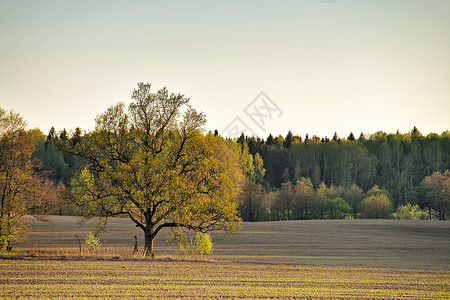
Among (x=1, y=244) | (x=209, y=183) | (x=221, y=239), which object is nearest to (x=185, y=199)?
(x=209, y=183)

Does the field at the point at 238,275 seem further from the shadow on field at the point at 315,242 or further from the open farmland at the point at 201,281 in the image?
the shadow on field at the point at 315,242

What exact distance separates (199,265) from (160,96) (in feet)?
35.1

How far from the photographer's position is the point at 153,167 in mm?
25719

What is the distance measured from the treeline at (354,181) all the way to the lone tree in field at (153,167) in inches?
2150

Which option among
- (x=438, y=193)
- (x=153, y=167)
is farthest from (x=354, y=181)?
(x=153, y=167)

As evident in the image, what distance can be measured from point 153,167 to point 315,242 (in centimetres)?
2662

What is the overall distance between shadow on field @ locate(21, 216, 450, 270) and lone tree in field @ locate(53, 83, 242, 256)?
3.19 m

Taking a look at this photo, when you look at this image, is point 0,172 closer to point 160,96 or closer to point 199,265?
point 160,96

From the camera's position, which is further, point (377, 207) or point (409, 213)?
point (377, 207)

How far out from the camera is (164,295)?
14.5m

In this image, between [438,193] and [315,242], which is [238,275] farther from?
[438,193]

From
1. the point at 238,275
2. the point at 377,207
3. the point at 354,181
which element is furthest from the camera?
the point at 354,181

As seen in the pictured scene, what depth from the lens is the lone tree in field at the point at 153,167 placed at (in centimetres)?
2589

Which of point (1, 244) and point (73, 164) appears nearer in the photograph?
point (1, 244)
